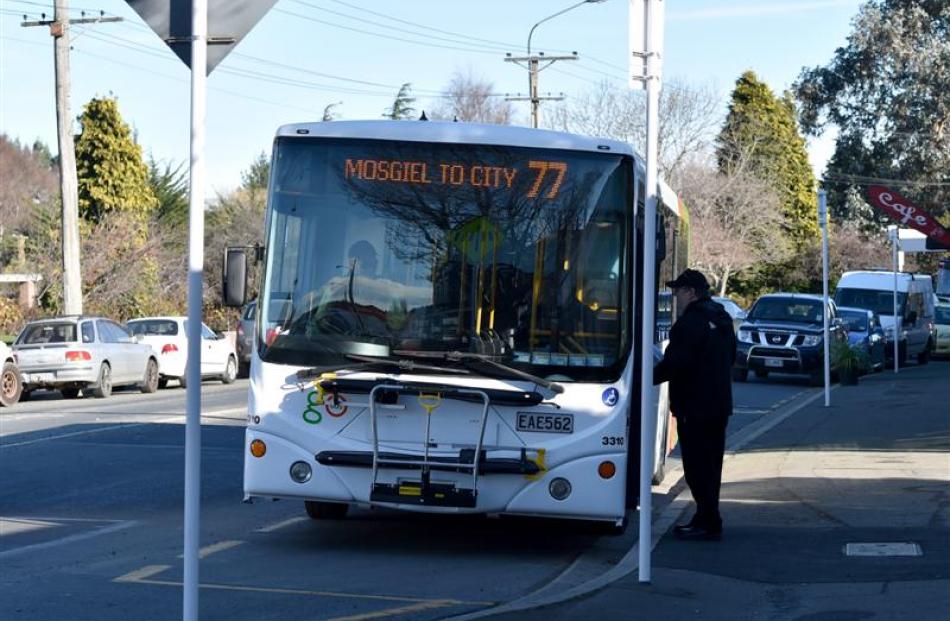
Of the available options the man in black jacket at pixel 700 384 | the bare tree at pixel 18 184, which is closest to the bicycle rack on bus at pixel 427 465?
the man in black jacket at pixel 700 384

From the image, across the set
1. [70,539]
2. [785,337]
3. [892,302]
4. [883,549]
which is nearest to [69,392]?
[785,337]

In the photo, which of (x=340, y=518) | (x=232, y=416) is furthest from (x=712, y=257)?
(x=340, y=518)

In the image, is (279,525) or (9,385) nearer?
(279,525)

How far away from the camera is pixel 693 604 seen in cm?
886

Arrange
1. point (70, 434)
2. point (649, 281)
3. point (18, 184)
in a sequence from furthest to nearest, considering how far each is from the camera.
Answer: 1. point (18, 184)
2. point (70, 434)
3. point (649, 281)

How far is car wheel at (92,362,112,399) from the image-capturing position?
28.9 meters

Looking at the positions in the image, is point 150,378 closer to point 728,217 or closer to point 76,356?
point 76,356

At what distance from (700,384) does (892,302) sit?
1283 inches

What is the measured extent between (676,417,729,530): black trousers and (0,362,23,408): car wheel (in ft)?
60.4

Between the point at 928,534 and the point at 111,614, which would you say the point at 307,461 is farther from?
the point at 928,534

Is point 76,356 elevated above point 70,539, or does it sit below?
above

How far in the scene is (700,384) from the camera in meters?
11.2

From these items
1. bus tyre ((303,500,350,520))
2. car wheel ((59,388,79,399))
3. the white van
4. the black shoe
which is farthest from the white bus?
the white van

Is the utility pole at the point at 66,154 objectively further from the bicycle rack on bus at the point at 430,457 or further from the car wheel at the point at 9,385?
the bicycle rack on bus at the point at 430,457
